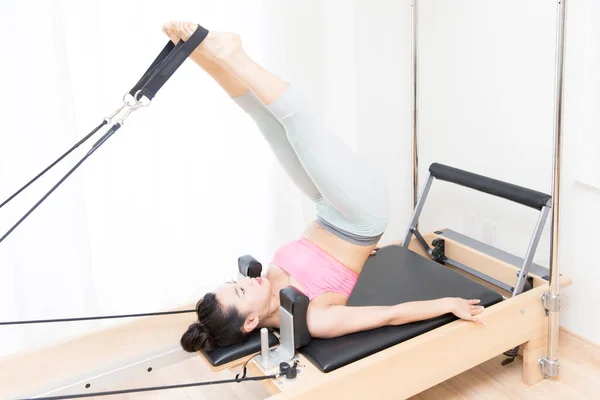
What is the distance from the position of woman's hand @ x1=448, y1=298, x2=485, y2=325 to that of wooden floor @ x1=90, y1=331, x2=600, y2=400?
39 cm

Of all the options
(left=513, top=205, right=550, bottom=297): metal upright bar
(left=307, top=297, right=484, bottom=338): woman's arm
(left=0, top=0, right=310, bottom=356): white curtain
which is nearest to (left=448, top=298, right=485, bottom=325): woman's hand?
(left=307, top=297, right=484, bottom=338): woman's arm

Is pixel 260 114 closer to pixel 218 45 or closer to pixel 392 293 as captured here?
pixel 218 45

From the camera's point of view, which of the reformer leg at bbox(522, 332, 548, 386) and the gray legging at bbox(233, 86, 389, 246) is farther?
the reformer leg at bbox(522, 332, 548, 386)

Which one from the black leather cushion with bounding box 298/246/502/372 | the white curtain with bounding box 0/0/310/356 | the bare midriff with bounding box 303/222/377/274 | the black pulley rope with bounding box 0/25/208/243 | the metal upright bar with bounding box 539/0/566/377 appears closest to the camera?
the black pulley rope with bounding box 0/25/208/243

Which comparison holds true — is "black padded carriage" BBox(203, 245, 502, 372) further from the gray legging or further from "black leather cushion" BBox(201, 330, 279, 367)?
the gray legging

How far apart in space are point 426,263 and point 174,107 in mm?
1253

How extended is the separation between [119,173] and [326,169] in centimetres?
110

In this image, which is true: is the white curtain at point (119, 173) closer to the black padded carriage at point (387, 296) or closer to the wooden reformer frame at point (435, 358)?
the black padded carriage at point (387, 296)

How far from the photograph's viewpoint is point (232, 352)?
6.52 ft

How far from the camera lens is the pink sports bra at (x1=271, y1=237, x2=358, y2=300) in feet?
6.98

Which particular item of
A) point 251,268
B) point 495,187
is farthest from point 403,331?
point 495,187

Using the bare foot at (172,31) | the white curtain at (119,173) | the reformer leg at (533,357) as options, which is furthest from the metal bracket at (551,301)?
the bare foot at (172,31)

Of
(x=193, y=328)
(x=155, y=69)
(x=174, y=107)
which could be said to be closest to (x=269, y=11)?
(x=174, y=107)

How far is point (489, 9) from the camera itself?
108 inches
